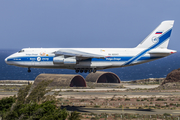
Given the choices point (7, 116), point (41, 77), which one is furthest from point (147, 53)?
point (41, 77)

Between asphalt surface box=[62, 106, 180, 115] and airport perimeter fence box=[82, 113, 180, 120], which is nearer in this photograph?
airport perimeter fence box=[82, 113, 180, 120]

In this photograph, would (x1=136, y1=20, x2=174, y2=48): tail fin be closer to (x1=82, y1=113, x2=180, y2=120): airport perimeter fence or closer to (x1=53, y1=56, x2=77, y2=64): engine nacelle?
(x1=53, y1=56, x2=77, y2=64): engine nacelle

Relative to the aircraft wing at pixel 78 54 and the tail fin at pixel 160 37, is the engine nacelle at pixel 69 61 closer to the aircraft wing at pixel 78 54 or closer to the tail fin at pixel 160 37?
the aircraft wing at pixel 78 54

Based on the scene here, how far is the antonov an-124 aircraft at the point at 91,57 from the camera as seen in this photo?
45719 millimetres

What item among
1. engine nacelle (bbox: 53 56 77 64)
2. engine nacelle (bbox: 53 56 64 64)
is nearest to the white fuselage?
engine nacelle (bbox: 53 56 77 64)

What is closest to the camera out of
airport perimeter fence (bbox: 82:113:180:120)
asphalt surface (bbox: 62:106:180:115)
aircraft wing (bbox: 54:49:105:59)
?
airport perimeter fence (bbox: 82:113:180:120)

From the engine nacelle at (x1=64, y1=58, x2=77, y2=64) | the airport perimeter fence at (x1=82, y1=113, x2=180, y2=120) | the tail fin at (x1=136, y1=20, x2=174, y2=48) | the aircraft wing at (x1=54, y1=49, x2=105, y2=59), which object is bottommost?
the airport perimeter fence at (x1=82, y1=113, x2=180, y2=120)

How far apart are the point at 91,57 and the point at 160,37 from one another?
1292 centimetres

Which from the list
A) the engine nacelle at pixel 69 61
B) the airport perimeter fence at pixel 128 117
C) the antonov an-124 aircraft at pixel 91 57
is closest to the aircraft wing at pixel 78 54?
the antonov an-124 aircraft at pixel 91 57

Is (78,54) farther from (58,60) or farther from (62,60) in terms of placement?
(58,60)

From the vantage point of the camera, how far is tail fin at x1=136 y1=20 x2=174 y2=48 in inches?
1880

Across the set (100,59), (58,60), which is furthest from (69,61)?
(100,59)

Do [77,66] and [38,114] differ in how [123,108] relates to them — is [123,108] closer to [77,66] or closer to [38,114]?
[77,66]

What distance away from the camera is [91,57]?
45625 mm
